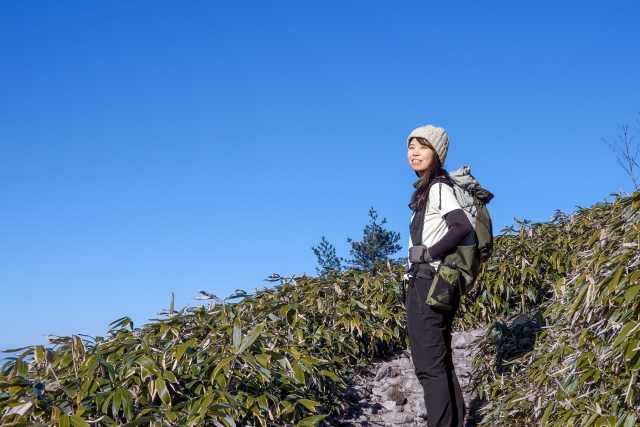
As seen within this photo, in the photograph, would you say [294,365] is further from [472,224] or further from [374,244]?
[374,244]

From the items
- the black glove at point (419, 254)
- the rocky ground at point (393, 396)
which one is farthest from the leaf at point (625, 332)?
the rocky ground at point (393, 396)

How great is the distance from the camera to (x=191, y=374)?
403 centimetres

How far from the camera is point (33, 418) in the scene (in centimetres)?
339

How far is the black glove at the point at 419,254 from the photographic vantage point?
400cm

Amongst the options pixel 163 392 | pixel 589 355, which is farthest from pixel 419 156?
pixel 163 392

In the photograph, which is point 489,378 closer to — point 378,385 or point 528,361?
point 528,361

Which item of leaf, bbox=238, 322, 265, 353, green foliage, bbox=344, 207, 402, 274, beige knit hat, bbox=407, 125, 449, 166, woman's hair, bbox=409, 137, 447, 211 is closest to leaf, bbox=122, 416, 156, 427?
leaf, bbox=238, 322, 265, 353

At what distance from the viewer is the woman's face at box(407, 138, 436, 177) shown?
4207 millimetres

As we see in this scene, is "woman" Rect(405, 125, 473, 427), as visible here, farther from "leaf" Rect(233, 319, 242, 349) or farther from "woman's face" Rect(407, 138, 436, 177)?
"leaf" Rect(233, 319, 242, 349)

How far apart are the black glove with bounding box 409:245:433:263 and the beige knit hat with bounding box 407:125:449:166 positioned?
2.00ft

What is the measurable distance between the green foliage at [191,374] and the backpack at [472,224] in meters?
1.19

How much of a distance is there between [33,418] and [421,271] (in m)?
2.33

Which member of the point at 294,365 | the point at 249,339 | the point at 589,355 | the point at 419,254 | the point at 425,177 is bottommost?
the point at 589,355

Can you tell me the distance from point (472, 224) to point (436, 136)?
0.61 m
